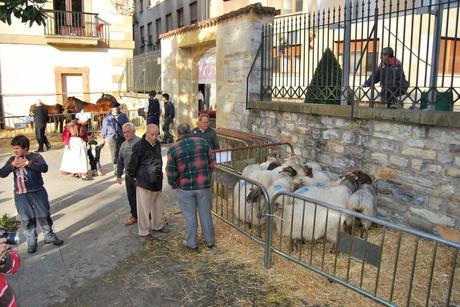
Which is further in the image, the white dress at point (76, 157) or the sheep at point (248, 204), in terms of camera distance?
the white dress at point (76, 157)

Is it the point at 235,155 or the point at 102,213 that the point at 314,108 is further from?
the point at 102,213

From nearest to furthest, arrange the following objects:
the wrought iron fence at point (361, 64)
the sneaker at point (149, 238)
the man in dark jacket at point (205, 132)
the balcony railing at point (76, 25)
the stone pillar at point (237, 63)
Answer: the wrought iron fence at point (361, 64) → the sneaker at point (149, 238) → the man in dark jacket at point (205, 132) → the stone pillar at point (237, 63) → the balcony railing at point (76, 25)

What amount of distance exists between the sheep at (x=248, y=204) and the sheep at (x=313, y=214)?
0.75 feet

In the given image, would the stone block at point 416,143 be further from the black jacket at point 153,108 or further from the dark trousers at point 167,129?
the black jacket at point 153,108

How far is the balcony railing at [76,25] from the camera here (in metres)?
17.6

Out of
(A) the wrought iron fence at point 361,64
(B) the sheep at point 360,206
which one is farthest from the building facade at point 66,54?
(B) the sheep at point 360,206

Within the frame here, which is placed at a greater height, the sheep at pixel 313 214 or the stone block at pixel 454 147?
the stone block at pixel 454 147

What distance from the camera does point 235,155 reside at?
7.19 m

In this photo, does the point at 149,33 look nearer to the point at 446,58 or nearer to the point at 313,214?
the point at 446,58

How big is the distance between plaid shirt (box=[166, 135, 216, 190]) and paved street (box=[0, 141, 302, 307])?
3.06 feet

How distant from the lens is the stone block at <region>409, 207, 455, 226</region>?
5.16 metres

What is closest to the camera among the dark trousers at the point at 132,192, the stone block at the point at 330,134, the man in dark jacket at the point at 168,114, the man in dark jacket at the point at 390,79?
the man in dark jacket at the point at 390,79

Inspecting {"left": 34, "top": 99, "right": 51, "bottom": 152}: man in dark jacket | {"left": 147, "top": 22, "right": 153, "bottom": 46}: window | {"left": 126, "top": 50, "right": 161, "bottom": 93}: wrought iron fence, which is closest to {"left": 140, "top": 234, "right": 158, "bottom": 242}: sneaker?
{"left": 34, "top": 99, "right": 51, "bottom": 152}: man in dark jacket

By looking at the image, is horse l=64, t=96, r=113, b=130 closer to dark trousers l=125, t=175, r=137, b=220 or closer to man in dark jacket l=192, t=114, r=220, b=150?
man in dark jacket l=192, t=114, r=220, b=150
